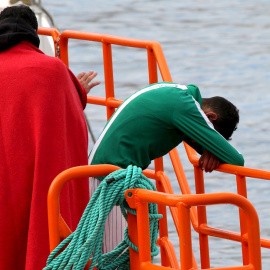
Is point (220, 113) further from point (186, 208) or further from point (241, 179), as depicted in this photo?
point (186, 208)

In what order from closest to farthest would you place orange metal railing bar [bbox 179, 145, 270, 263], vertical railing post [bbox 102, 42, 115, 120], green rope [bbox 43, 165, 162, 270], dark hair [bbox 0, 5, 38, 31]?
green rope [bbox 43, 165, 162, 270]
dark hair [bbox 0, 5, 38, 31]
orange metal railing bar [bbox 179, 145, 270, 263]
vertical railing post [bbox 102, 42, 115, 120]

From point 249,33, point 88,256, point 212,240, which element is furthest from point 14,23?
point 249,33

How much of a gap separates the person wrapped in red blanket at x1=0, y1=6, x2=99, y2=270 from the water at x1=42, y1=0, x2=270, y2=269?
523 centimetres

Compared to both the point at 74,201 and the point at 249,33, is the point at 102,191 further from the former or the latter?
the point at 249,33

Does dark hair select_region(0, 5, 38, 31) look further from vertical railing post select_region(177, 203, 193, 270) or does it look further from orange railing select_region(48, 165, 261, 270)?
vertical railing post select_region(177, 203, 193, 270)

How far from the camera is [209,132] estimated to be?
4.07 metres

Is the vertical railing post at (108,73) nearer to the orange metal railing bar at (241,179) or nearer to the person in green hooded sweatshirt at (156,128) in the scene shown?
the orange metal railing bar at (241,179)

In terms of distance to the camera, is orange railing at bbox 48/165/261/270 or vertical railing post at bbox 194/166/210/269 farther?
vertical railing post at bbox 194/166/210/269

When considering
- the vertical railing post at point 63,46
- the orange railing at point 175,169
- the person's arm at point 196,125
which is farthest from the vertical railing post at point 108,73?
the person's arm at point 196,125

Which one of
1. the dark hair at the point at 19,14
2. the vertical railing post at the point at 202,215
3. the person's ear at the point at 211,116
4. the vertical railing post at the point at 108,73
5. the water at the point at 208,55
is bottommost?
the water at the point at 208,55

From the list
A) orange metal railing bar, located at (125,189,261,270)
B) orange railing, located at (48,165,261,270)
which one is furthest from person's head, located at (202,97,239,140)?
orange metal railing bar, located at (125,189,261,270)

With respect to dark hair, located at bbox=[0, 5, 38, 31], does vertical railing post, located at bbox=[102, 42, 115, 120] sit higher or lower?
lower

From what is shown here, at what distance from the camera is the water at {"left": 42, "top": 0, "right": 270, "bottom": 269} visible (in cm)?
1191

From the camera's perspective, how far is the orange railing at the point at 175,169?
13.9 feet
